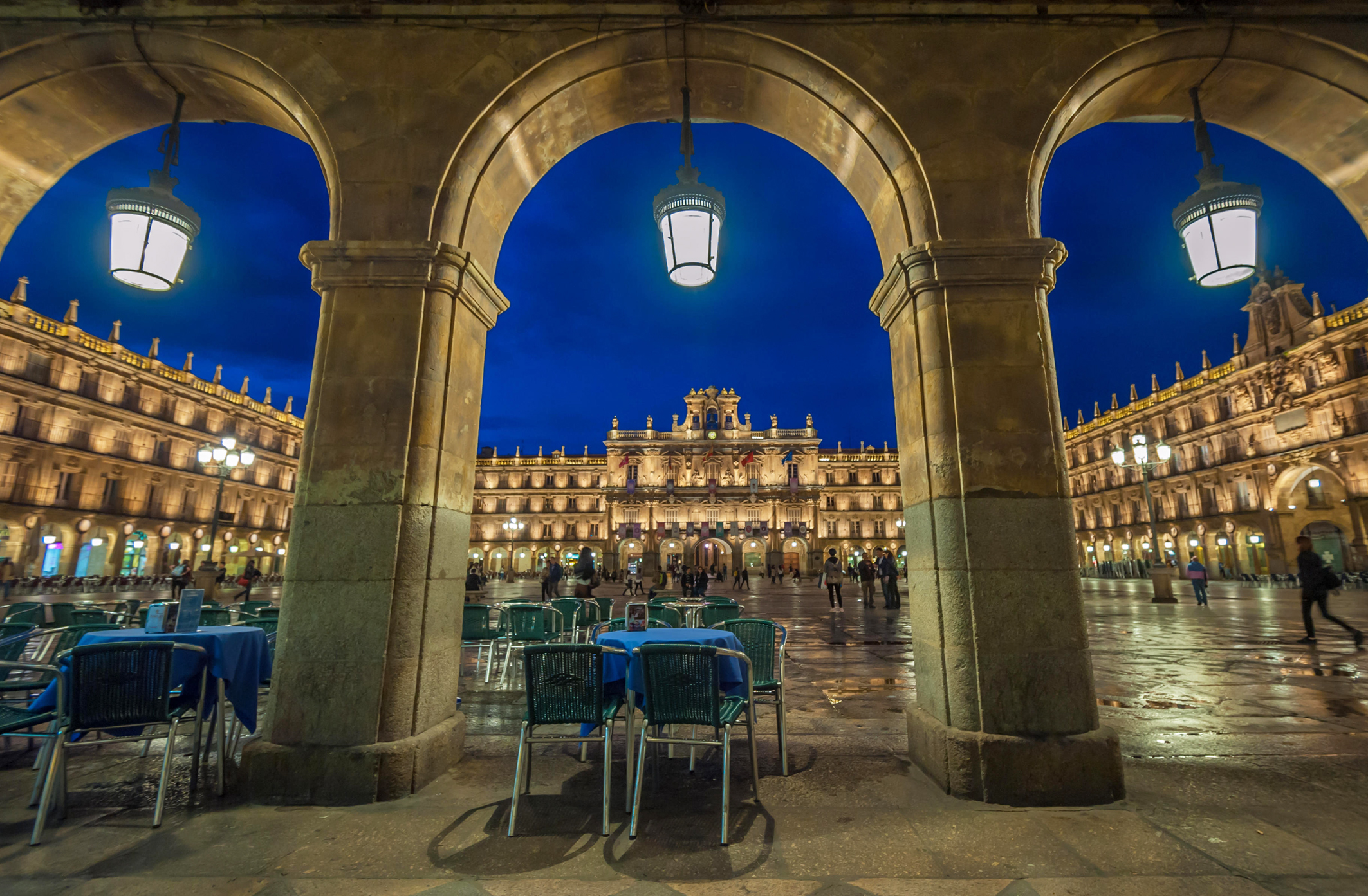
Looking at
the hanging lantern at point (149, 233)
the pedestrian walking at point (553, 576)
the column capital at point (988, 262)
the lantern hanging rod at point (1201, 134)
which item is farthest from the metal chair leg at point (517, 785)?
the pedestrian walking at point (553, 576)

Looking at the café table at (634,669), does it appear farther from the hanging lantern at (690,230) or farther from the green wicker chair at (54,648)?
the green wicker chair at (54,648)

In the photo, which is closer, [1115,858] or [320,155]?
[1115,858]

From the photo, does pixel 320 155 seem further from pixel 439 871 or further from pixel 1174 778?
pixel 1174 778

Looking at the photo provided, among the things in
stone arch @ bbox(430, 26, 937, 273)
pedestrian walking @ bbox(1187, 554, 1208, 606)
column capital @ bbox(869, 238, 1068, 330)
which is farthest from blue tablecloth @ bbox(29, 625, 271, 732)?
pedestrian walking @ bbox(1187, 554, 1208, 606)

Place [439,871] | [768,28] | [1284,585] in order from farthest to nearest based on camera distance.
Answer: [1284,585] < [768,28] < [439,871]

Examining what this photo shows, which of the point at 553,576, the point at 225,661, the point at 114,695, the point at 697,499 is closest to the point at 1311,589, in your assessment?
the point at 225,661

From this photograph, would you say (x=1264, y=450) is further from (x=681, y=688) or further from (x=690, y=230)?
(x=681, y=688)

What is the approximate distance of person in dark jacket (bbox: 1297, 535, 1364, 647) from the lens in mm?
6805

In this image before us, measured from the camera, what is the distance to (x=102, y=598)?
17344 mm

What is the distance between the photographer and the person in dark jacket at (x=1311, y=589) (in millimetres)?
6805

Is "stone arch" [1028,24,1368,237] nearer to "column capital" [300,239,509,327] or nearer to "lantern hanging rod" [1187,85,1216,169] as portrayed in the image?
"lantern hanging rod" [1187,85,1216,169]

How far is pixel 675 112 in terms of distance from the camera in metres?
3.91

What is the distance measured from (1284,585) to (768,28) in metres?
28.2

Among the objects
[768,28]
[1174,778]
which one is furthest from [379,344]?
[1174,778]
